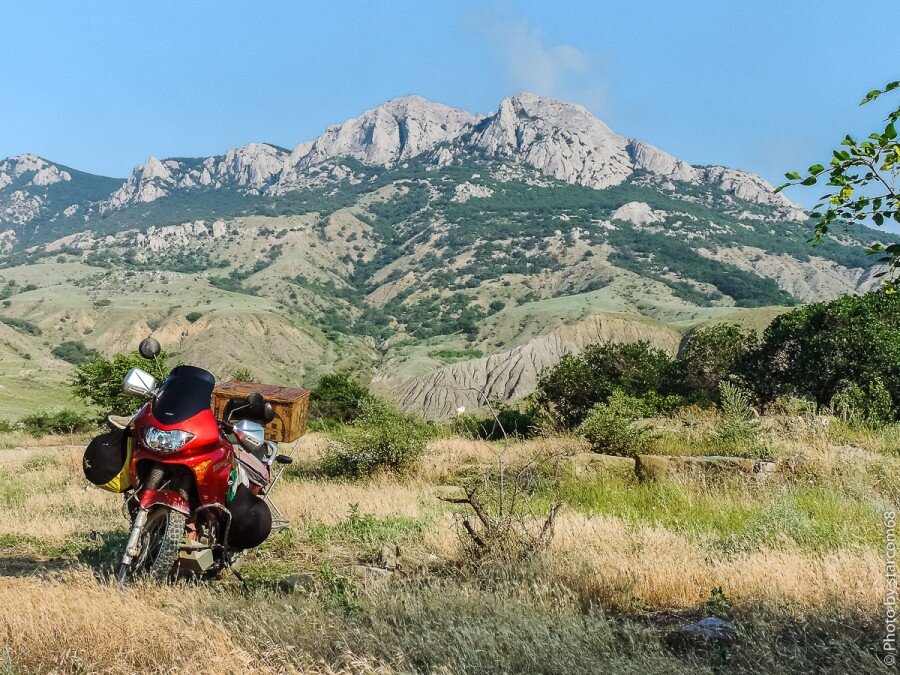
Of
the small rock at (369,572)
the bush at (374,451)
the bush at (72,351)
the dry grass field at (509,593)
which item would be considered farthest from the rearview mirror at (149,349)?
the bush at (72,351)

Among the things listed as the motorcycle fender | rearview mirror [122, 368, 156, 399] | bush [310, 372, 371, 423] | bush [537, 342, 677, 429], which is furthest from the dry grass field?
bush [310, 372, 371, 423]

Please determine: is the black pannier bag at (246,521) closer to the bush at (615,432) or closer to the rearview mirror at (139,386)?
the rearview mirror at (139,386)

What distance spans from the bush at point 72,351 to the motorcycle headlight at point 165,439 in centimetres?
14298

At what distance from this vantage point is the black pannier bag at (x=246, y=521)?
5.27m

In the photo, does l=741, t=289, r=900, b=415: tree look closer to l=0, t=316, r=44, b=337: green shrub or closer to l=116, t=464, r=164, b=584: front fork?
l=116, t=464, r=164, b=584: front fork

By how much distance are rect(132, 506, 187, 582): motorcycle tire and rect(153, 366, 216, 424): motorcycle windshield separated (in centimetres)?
68

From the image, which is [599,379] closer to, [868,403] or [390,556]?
[868,403]

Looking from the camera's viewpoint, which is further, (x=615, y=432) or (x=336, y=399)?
(x=336, y=399)

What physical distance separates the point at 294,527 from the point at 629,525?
12.0 ft

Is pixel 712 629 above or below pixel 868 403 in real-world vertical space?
below

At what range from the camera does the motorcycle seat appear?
19.2 feet

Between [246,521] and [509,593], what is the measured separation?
2131mm

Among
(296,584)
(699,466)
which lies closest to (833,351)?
(699,466)

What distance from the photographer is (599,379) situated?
2586cm
